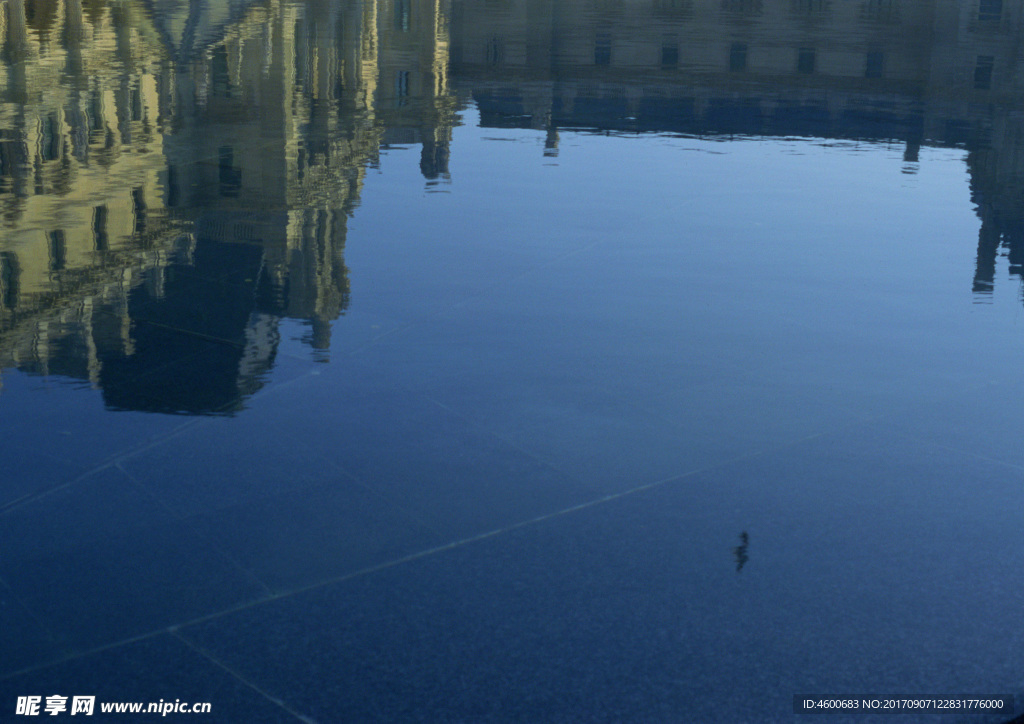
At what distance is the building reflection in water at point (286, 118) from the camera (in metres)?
11.3

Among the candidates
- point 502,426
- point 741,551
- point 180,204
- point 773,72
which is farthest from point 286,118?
point 773,72

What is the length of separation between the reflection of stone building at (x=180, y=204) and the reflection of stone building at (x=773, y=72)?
3771 mm

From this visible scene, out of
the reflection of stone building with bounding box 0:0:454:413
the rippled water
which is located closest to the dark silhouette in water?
the rippled water

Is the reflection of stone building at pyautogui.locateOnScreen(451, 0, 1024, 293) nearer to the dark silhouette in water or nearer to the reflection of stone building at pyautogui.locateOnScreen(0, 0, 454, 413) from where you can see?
the reflection of stone building at pyautogui.locateOnScreen(0, 0, 454, 413)

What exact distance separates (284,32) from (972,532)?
1629 inches

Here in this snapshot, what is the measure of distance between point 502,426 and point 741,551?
2.34 metres

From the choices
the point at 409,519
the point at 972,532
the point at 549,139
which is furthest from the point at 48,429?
the point at 549,139

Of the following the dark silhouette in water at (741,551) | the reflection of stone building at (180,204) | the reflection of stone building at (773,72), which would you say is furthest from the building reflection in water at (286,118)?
the dark silhouette in water at (741,551)

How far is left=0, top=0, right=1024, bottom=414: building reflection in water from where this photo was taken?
11273mm

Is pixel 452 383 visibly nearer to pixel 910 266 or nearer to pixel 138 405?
pixel 138 405

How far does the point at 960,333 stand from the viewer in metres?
11.4

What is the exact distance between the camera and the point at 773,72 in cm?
4634

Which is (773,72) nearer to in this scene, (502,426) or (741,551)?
(502,426)

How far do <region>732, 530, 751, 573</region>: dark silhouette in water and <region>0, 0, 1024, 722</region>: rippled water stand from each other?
0.06 ft
